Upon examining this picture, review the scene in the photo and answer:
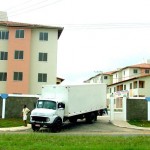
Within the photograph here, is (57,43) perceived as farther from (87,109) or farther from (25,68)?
(87,109)

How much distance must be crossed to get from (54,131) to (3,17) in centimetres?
3742

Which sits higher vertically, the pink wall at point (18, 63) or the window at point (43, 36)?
the window at point (43, 36)

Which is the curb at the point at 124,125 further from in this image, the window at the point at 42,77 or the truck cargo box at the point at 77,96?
the window at the point at 42,77

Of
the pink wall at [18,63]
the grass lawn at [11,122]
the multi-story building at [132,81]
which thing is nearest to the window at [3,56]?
the pink wall at [18,63]

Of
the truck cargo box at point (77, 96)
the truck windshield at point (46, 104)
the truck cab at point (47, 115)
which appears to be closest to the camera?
the truck cab at point (47, 115)

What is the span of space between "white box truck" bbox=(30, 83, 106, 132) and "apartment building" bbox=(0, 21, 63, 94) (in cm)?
1931

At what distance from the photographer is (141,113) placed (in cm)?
4006

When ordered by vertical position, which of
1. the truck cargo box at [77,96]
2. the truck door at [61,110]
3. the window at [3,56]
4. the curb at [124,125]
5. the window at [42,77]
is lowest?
the curb at [124,125]

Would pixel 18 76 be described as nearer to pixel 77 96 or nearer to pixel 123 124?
pixel 123 124

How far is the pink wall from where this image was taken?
55.7 meters

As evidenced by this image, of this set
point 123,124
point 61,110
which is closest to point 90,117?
point 123,124

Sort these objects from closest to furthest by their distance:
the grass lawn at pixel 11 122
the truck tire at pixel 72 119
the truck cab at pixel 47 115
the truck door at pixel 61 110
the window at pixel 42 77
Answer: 1. the truck cab at pixel 47 115
2. the truck door at pixel 61 110
3. the grass lawn at pixel 11 122
4. the truck tire at pixel 72 119
5. the window at pixel 42 77

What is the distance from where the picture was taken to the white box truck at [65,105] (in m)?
29.4

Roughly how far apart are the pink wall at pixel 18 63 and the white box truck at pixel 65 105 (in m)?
19.5
